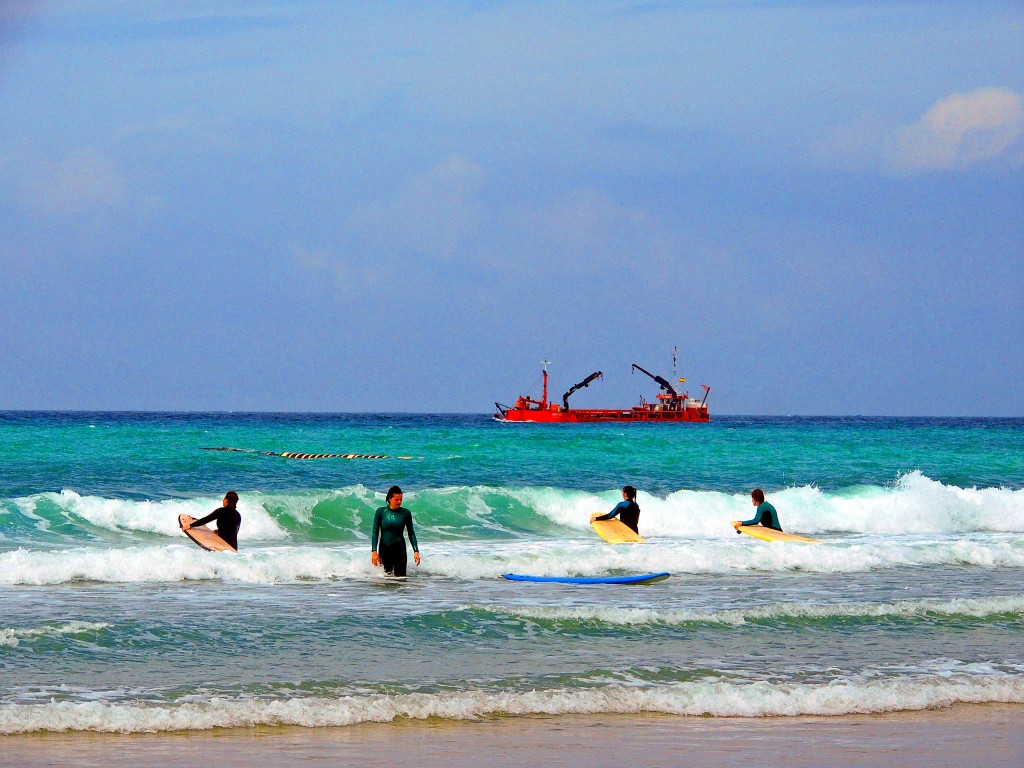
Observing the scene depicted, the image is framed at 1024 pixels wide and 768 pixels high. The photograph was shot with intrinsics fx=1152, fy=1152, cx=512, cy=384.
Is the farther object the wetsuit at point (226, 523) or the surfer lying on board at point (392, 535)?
the wetsuit at point (226, 523)

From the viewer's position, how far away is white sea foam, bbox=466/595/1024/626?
41.9 feet

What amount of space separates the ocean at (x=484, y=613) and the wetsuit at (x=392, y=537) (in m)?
0.40

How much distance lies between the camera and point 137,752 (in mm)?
7797

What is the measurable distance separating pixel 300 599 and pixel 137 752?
624 cm

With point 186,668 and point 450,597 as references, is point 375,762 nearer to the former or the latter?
point 186,668

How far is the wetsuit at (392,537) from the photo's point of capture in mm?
14812

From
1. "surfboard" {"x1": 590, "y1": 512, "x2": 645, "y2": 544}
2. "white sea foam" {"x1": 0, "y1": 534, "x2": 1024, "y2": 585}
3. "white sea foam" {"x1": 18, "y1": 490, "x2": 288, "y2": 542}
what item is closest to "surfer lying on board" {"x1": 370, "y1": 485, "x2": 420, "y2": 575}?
"white sea foam" {"x1": 0, "y1": 534, "x2": 1024, "y2": 585}

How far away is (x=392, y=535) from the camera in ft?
49.3

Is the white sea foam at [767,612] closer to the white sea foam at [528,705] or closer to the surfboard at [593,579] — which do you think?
the surfboard at [593,579]

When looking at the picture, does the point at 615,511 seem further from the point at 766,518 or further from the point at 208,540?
the point at 208,540

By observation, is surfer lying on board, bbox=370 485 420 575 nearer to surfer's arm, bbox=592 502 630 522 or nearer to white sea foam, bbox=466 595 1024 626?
white sea foam, bbox=466 595 1024 626

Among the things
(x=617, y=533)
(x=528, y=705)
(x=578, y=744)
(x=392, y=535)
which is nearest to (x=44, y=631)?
(x=392, y=535)

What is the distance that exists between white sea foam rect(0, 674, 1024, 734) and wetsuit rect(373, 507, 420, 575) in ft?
17.6

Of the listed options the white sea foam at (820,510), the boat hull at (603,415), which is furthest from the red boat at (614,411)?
the white sea foam at (820,510)
